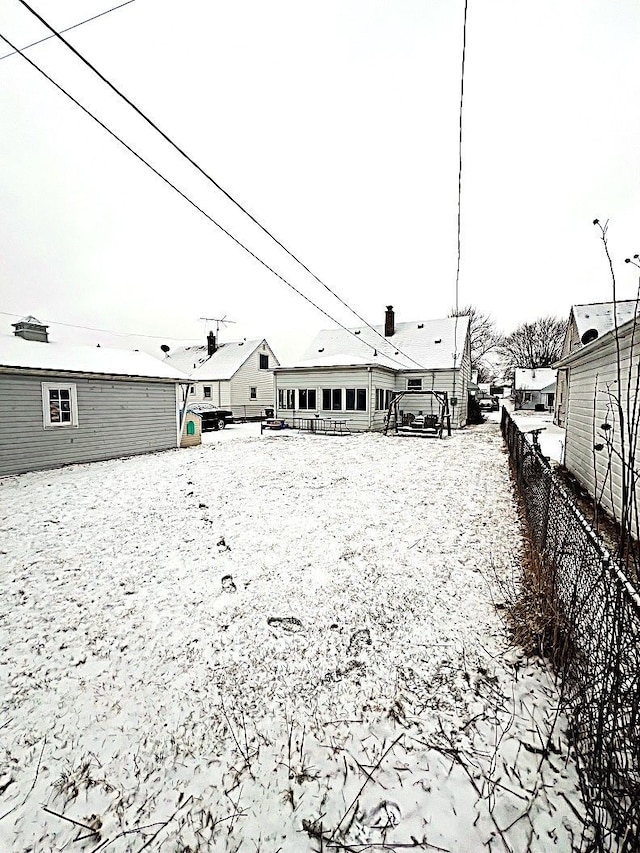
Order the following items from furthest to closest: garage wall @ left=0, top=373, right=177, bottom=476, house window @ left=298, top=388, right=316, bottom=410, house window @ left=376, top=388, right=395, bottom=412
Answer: house window @ left=298, top=388, right=316, bottom=410 → house window @ left=376, top=388, right=395, bottom=412 → garage wall @ left=0, top=373, right=177, bottom=476

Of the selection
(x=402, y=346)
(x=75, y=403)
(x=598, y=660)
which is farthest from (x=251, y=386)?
(x=598, y=660)

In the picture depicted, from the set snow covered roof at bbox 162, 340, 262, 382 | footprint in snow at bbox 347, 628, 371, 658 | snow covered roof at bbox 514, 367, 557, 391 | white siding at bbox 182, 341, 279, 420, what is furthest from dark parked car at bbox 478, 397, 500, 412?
footprint in snow at bbox 347, 628, 371, 658

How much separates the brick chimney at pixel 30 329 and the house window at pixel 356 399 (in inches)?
506

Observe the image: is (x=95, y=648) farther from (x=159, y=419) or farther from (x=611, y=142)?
(x=159, y=419)

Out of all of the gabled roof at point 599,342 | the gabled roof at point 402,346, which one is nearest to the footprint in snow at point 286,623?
the gabled roof at point 599,342

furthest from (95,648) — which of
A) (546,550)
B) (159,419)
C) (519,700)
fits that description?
(159,419)

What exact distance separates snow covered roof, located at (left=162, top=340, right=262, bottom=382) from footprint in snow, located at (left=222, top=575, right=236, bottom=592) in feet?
83.0

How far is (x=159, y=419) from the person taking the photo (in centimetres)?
1417

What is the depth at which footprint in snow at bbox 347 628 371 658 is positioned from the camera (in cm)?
344

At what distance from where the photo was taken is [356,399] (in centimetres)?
1972

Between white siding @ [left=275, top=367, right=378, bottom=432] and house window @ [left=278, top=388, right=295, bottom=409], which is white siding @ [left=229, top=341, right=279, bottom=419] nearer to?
house window @ [left=278, top=388, right=295, bottom=409]

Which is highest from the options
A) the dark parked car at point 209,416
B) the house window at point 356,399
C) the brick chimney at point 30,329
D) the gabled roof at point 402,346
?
the gabled roof at point 402,346

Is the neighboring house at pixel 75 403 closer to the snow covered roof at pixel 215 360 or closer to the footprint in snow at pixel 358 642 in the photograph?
the footprint in snow at pixel 358 642

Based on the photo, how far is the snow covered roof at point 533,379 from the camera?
4584 cm
